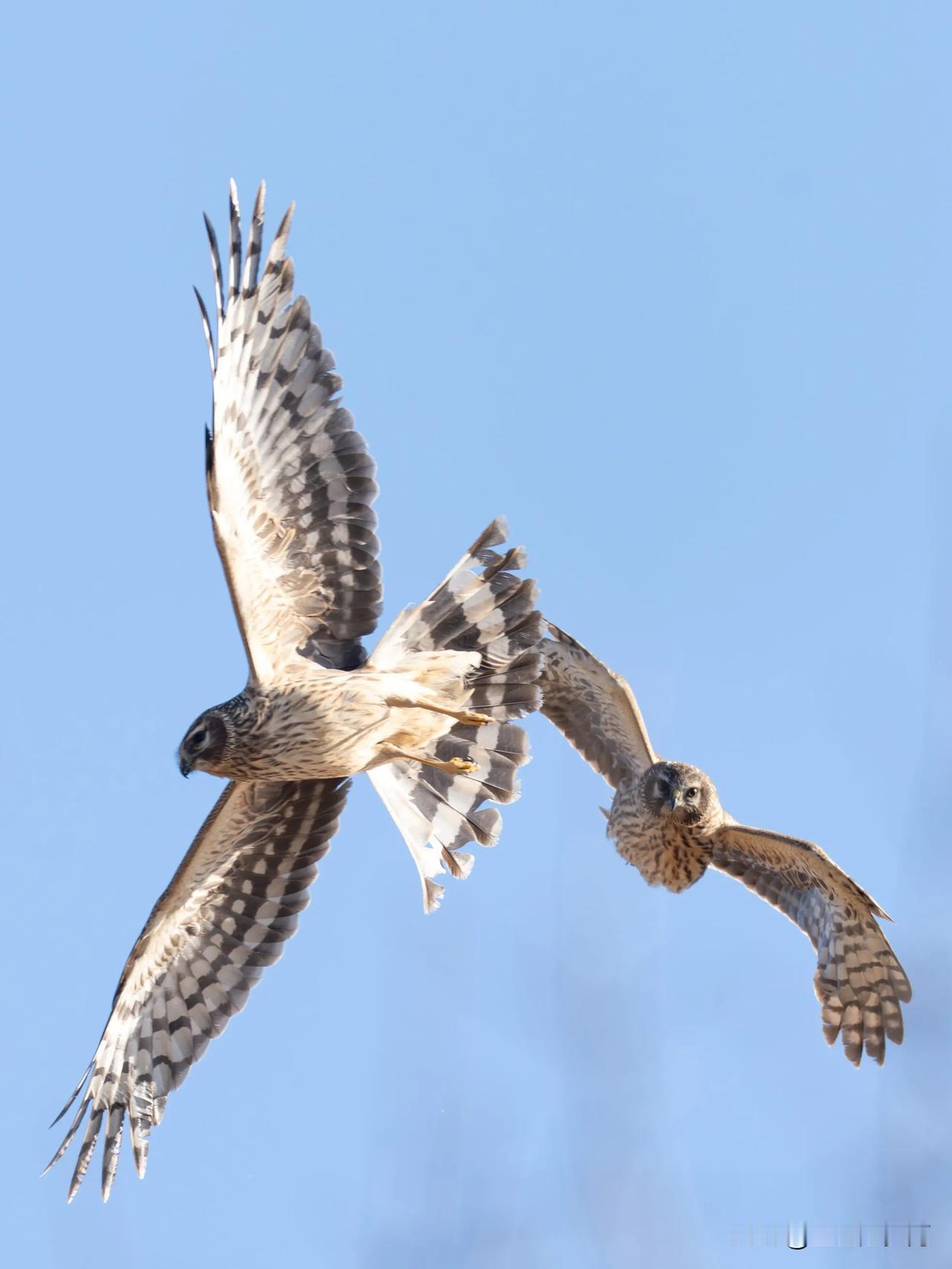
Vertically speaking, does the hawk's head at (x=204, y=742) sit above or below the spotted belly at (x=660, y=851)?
below

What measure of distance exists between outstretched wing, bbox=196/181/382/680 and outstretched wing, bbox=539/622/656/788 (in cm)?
119

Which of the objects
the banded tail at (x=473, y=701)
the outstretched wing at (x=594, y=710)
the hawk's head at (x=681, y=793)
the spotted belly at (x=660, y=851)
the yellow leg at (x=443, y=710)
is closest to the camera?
the yellow leg at (x=443, y=710)

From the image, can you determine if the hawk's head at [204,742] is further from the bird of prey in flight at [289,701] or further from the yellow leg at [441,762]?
the yellow leg at [441,762]

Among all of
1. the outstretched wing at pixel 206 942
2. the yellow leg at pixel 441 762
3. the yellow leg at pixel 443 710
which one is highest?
the yellow leg at pixel 443 710

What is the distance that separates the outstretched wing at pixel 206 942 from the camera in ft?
28.0

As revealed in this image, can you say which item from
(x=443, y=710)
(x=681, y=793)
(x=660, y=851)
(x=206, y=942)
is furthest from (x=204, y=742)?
(x=660, y=851)

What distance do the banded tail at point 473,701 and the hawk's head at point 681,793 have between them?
63cm

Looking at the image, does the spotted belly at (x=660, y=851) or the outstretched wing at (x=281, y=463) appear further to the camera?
the spotted belly at (x=660, y=851)

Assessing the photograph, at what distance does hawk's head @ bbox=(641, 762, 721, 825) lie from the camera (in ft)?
27.7

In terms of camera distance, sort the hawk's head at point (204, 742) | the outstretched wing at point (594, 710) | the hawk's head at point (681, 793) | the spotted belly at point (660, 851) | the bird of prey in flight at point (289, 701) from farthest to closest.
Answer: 1. the outstretched wing at point (594, 710)
2. the spotted belly at point (660, 851)
3. the hawk's head at point (681, 793)
4. the bird of prey in flight at point (289, 701)
5. the hawk's head at point (204, 742)

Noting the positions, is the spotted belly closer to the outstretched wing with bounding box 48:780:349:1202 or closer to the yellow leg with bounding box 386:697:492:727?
the yellow leg with bounding box 386:697:492:727

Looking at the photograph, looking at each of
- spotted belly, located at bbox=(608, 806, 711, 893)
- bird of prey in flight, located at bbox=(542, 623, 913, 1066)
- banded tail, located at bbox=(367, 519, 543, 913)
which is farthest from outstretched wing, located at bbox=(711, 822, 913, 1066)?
banded tail, located at bbox=(367, 519, 543, 913)

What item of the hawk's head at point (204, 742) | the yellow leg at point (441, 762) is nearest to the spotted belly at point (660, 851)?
the yellow leg at point (441, 762)

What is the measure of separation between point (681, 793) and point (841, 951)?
1207mm
